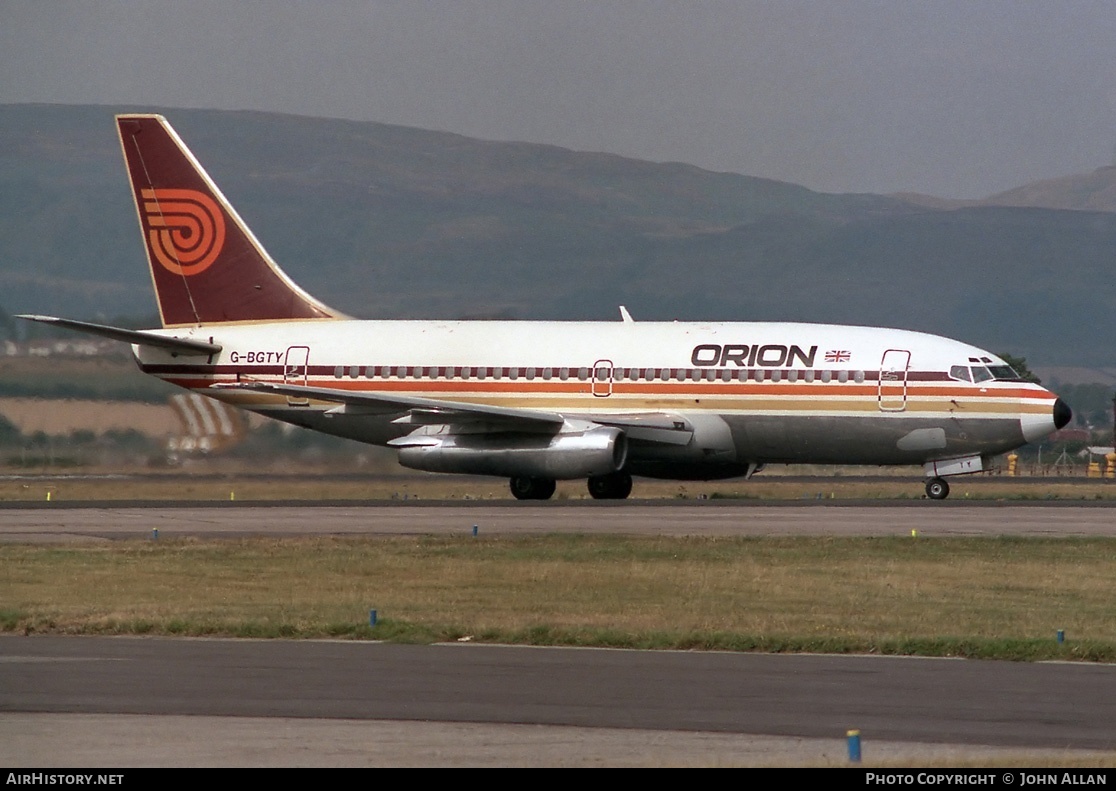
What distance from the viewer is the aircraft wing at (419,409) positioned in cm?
4391

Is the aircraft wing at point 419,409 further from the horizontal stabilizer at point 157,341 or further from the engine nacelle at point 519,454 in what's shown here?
the horizontal stabilizer at point 157,341

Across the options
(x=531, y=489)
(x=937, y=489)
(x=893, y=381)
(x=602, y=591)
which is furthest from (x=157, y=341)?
(x=602, y=591)

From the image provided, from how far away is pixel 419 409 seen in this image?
4444 cm

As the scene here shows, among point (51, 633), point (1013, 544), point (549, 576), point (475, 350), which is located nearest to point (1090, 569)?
point (1013, 544)

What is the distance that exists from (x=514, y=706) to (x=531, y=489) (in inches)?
1231

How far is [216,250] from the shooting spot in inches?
2002

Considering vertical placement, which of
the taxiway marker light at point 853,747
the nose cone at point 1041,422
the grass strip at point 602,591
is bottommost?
the taxiway marker light at point 853,747

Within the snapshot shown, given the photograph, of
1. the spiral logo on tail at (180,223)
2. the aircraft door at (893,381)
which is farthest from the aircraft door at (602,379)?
the spiral logo on tail at (180,223)

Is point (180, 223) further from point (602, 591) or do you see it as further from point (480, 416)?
point (602, 591)

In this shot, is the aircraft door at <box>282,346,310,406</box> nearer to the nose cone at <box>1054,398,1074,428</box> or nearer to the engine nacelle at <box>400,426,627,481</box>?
the engine nacelle at <box>400,426,627,481</box>

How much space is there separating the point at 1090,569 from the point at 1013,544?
414cm

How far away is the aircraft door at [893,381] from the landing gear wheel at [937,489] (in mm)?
2555
